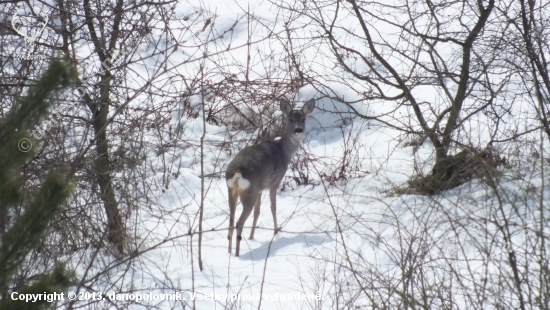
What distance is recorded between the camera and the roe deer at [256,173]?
699 cm

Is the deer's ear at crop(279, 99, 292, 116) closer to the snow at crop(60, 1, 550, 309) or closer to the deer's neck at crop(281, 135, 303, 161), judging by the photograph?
the deer's neck at crop(281, 135, 303, 161)

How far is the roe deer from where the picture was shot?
699cm

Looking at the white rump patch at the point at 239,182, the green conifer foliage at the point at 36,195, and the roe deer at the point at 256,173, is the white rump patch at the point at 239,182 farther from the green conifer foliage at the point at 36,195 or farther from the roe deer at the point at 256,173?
the green conifer foliage at the point at 36,195

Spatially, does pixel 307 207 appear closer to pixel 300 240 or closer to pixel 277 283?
pixel 300 240

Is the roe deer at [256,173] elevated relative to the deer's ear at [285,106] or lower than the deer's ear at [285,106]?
lower

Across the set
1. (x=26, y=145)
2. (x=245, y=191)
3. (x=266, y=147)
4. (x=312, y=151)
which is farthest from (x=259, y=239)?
(x=26, y=145)

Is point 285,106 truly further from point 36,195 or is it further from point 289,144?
point 36,195

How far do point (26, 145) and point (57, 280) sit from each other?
496 mm

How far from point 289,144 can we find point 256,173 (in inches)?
51.3

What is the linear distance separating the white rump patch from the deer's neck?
4.06 feet

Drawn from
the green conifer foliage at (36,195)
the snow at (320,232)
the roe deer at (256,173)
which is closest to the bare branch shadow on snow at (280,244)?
the snow at (320,232)

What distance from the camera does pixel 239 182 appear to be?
6.96 meters

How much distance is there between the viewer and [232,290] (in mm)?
4906

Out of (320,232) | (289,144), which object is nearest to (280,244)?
(289,144)
